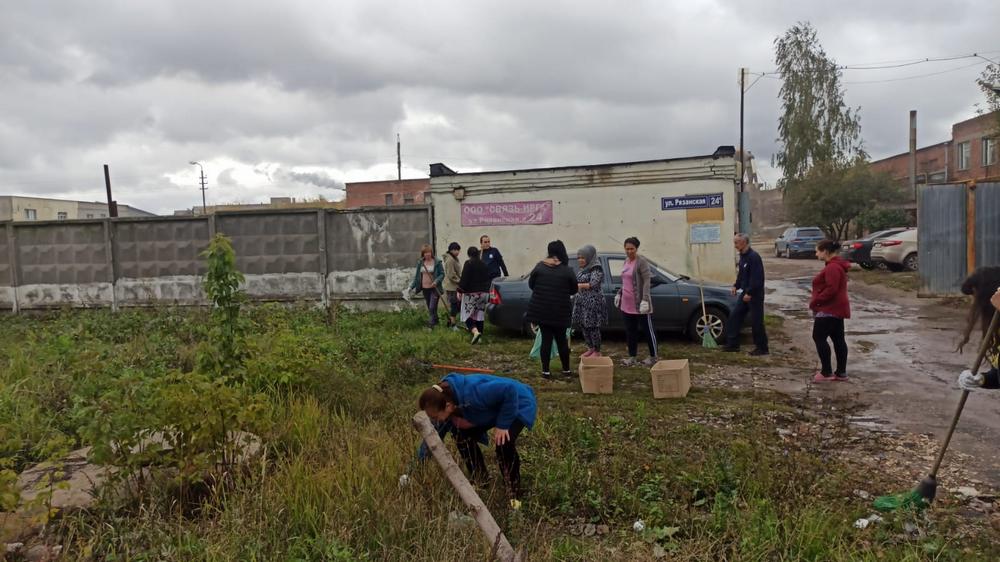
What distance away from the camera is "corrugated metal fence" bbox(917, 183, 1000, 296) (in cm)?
1300

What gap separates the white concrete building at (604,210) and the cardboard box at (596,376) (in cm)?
645

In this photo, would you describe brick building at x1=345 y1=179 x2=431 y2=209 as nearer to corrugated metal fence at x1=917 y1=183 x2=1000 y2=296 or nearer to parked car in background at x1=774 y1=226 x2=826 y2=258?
parked car in background at x1=774 y1=226 x2=826 y2=258

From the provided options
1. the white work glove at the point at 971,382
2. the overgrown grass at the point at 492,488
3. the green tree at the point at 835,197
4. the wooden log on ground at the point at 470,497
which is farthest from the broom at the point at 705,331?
the green tree at the point at 835,197

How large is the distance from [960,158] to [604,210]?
3804 cm

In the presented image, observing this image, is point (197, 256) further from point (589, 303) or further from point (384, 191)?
point (384, 191)

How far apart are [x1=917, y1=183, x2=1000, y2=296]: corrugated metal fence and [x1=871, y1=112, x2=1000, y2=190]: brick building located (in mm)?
27856

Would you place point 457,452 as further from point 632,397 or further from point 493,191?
point 493,191

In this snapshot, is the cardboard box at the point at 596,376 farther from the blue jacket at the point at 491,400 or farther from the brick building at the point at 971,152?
the brick building at the point at 971,152

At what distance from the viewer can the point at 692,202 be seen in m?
13.0

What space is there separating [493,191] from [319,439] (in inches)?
372

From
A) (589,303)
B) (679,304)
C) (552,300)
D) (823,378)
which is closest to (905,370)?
(823,378)

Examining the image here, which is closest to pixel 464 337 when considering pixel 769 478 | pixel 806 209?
pixel 769 478

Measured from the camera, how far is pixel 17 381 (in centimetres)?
669

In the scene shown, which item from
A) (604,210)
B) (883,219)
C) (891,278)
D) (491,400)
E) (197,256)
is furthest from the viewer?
(883,219)
